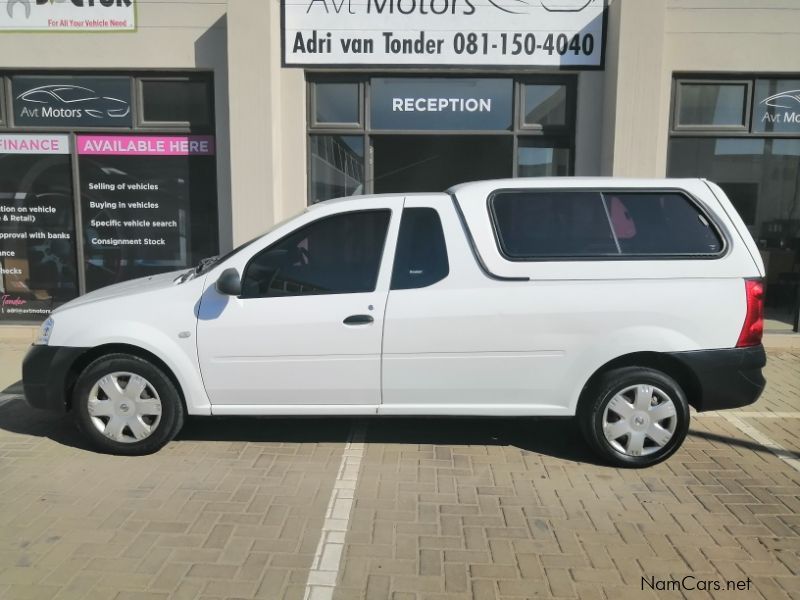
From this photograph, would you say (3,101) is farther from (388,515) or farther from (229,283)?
(388,515)

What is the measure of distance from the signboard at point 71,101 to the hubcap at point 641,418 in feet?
22.9

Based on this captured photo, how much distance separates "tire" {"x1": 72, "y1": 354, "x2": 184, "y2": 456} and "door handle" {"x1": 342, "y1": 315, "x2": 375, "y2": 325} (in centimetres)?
130

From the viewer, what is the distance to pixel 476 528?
338 centimetres

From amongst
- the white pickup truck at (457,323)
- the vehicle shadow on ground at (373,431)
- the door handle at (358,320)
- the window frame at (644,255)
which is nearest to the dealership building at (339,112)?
the vehicle shadow on ground at (373,431)

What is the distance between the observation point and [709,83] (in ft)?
25.8

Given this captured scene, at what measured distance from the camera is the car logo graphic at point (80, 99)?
26.1 feet

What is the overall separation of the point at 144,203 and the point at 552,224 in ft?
19.7

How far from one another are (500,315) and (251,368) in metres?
1.69

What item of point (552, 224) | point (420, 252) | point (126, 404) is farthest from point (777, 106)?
point (126, 404)

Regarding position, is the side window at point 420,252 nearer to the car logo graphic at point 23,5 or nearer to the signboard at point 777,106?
the signboard at point 777,106

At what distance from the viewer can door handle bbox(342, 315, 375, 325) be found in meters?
4.05

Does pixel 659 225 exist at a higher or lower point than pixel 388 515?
higher

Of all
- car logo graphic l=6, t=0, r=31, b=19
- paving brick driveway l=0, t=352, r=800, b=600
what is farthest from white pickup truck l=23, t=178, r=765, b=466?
car logo graphic l=6, t=0, r=31, b=19

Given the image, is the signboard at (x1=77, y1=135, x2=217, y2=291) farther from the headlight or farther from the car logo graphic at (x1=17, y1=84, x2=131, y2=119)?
the headlight
